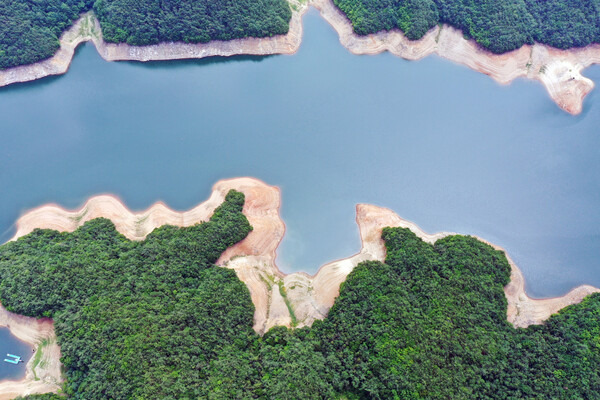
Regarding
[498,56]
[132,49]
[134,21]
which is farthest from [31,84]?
[498,56]

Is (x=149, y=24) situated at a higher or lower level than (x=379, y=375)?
higher

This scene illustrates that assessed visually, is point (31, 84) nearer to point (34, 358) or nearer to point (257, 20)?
point (257, 20)

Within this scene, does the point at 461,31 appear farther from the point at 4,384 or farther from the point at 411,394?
the point at 4,384

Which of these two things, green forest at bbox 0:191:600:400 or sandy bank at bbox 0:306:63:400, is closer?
green forest at bbox 0:191:600:400

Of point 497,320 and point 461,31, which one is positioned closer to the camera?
point 497,320

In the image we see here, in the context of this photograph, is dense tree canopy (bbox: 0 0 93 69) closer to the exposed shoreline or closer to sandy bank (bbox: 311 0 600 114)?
the exposed shoreline

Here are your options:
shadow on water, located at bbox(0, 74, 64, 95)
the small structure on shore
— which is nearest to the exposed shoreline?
shadow on water, located at bbox(0, 74, 64, 95)

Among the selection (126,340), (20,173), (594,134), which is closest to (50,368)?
(126,340)
